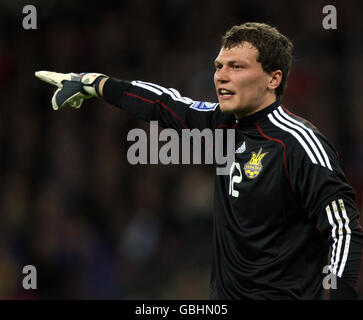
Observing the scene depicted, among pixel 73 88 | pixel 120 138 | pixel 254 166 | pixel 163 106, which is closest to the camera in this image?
pixel 254 166

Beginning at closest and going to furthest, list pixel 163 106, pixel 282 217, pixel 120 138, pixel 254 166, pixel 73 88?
pixel 282 217
pixel 254 166
pixel 163 106
pixel 73 88
pixel 120 138

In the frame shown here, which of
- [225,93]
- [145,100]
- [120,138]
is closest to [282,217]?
[225,93]

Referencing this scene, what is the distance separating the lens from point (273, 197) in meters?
3.03

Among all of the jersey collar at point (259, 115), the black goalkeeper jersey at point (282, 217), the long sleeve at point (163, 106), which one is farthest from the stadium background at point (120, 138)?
the jersey collar at point (259, 115)

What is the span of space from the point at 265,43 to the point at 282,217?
2.94 ft

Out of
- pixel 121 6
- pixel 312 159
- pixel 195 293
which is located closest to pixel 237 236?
pixel 312 159

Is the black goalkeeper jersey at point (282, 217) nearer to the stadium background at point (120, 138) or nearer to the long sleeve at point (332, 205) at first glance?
the long sleeve at point (332, 205)

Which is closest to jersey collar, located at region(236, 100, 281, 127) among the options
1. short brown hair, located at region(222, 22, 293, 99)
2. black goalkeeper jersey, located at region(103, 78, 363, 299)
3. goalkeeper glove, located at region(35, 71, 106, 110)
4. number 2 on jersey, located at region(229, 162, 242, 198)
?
black goalkeeper jersey, located at region(103, 78, 363, 299)

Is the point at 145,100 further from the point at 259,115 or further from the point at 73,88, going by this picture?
the point at 259,115

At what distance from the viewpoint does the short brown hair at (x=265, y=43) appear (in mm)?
3273

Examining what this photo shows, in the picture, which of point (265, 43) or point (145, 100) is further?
point (145, 100)

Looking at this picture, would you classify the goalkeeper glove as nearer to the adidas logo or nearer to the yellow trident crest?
the adidas logo

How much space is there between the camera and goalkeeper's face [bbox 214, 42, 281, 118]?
3236 mm
